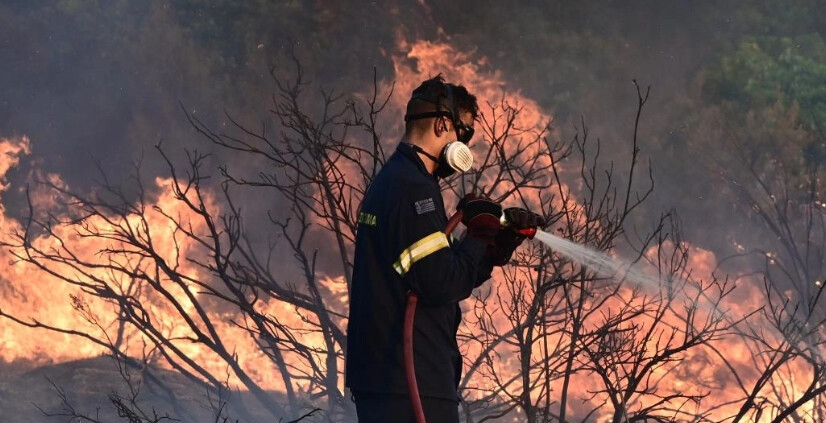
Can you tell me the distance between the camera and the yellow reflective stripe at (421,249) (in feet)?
8.32

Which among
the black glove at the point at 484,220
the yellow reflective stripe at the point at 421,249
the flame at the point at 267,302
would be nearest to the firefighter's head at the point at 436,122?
the black glove at the point at 484,220

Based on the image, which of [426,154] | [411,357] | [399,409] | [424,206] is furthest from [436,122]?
[399,409]

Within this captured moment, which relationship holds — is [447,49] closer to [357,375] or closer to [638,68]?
[638,68]

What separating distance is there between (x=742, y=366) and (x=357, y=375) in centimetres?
942

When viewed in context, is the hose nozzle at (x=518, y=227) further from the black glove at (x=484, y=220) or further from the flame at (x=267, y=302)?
the flame at (x=267, y=302)

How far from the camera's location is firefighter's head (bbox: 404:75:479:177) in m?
2.83

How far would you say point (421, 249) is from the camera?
2543 mm

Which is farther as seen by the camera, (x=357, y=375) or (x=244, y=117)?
(x=244, y=117)

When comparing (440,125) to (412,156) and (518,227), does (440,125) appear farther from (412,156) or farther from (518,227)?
(518,227)

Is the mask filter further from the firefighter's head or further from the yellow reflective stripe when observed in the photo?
the yellow reflective stripe

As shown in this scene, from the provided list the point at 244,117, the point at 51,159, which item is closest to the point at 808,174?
the point at 244,117

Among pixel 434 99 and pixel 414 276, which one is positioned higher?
pixel 434 99

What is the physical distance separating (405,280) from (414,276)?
60mm

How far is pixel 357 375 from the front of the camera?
273 cm
